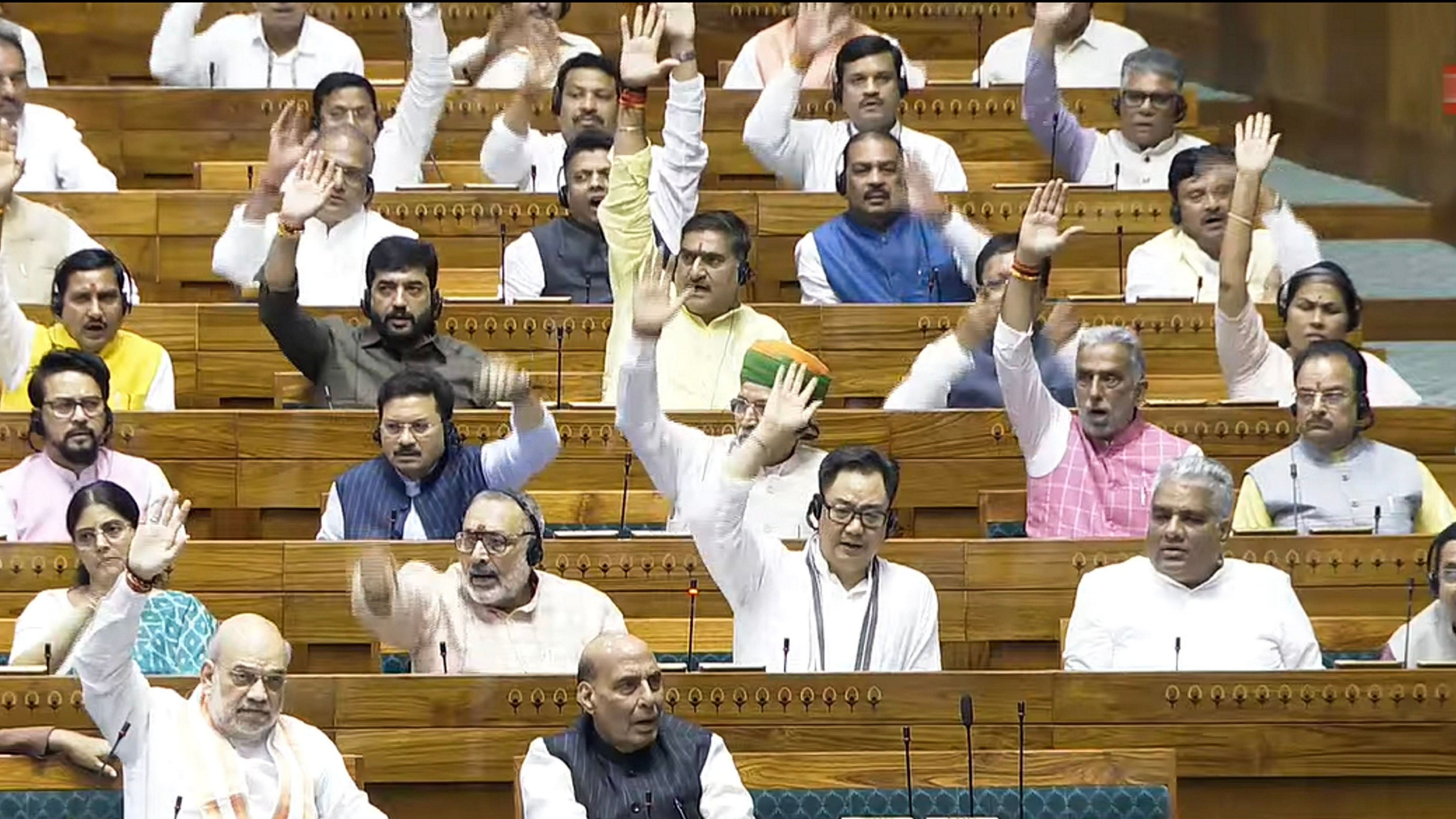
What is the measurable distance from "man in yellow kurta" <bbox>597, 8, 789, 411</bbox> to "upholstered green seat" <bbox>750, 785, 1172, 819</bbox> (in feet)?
3.22

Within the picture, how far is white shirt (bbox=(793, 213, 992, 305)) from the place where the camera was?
14.3 feet

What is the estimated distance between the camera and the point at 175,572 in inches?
140

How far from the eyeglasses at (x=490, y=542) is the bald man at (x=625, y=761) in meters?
0.30

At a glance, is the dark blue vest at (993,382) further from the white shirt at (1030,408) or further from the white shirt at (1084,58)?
the white shirt at (1084,58)

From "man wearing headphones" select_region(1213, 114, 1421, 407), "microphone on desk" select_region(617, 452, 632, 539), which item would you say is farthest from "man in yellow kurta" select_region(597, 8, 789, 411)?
"man wearing headphones" select_region(1213, 114, 1421, 407)

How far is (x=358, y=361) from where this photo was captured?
3.97 meters

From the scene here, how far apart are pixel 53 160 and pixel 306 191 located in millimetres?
1084

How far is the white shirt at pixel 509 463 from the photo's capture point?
11.9 ft

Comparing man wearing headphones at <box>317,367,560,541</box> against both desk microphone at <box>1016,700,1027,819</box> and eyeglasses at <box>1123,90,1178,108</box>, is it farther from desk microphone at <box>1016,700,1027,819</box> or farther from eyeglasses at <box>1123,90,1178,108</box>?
eyeglasses at <box>1123,90,1178,108</box>

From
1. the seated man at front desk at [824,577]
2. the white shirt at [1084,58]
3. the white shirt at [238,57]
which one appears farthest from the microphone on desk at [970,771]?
the white shirt at [238,57]

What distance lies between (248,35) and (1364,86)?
2.57 m

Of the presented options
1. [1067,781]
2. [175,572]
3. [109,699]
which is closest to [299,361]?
[175,572]

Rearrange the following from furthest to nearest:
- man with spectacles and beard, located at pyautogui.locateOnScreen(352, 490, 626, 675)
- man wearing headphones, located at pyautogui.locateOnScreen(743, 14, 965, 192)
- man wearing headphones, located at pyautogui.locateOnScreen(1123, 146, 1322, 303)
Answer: man wearing headphones, located at pyautogui.locateOnScreen(743, 14, 965, 192), man wearing headphones, located at pyautogui.locateOnScreen(1123, 146, 1322, 303), man with spectacles and beard, located at pyautogui.locateOnScreen(352, 490, 626, 675)

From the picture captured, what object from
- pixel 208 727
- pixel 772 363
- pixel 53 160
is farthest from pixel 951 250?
pixel 208 727
